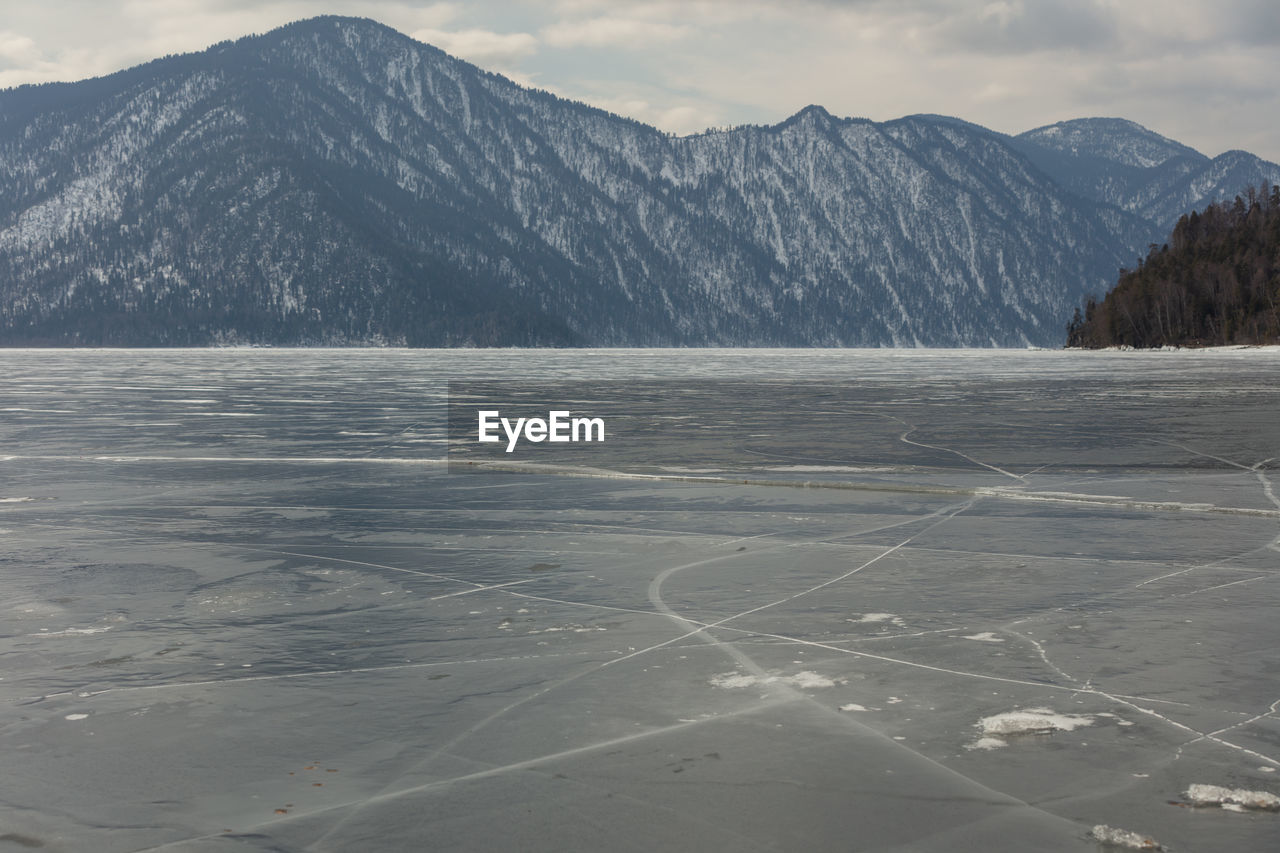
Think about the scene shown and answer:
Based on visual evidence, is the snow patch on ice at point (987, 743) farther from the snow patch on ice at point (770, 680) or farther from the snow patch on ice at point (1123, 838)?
the snow patch on ice at point (770, 680)

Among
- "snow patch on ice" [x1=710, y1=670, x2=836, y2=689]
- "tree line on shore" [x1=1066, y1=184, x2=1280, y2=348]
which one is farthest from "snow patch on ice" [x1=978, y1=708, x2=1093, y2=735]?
"tree line on shore" [x1=1066, y1=184, x2=1280, y2=348]

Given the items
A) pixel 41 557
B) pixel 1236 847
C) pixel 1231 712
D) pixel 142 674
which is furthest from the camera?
pixel 41 557

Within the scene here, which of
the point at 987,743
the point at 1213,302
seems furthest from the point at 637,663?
the point at 1213,302

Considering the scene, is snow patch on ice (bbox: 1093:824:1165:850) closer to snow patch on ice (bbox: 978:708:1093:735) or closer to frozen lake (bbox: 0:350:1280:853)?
frozen lake (bbox: 0:350:1280:853)

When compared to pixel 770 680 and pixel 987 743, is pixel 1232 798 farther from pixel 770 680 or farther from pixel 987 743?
pixel 770 680

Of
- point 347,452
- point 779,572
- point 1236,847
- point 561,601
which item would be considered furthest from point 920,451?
point 1236,847

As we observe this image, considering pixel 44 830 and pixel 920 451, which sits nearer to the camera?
pixel 44 830

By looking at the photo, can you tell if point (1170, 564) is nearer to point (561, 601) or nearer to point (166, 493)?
point (561, 601)
